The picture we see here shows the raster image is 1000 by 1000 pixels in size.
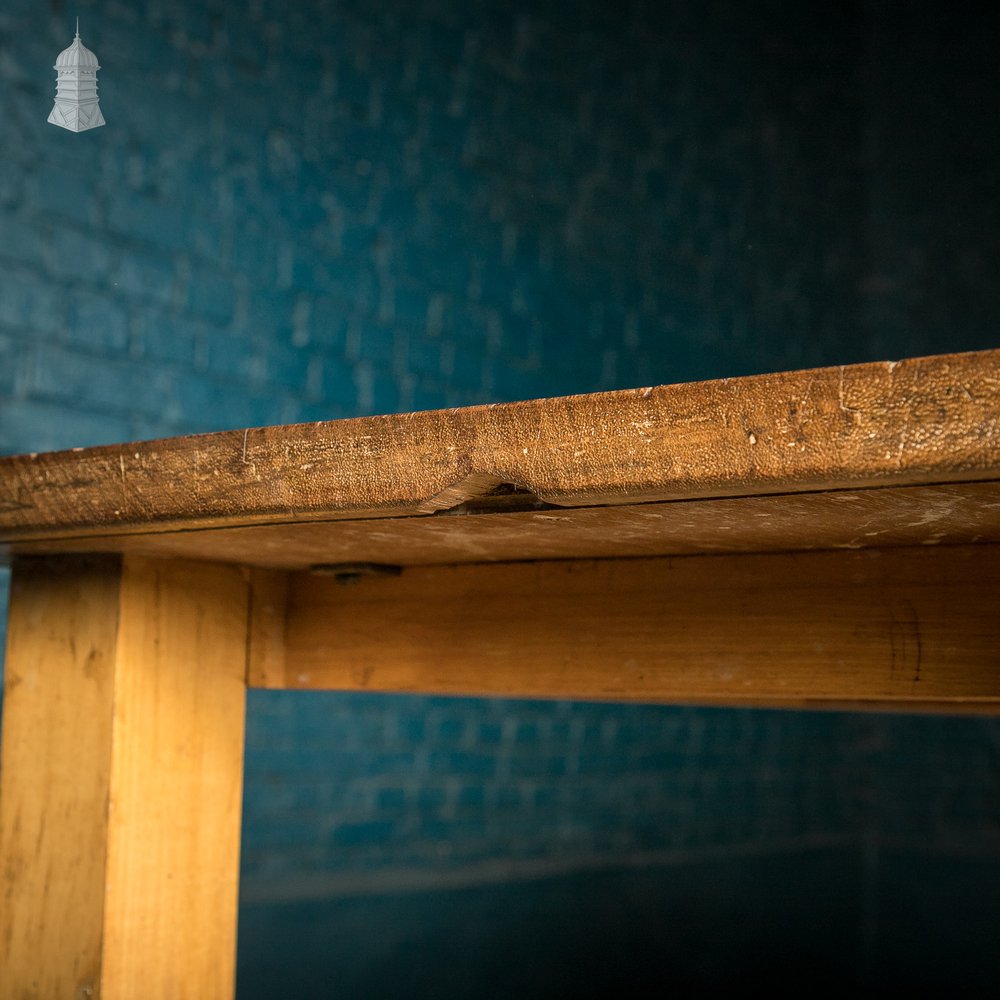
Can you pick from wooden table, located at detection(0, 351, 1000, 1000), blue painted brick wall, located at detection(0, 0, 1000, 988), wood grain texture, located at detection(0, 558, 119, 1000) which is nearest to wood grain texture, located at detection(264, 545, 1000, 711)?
wooden table, located at detection(0, 351, 1000, 1000)

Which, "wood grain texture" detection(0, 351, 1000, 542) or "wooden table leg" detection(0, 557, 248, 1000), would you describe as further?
"wooden table leg" detection(0, 557, 248, 1000)

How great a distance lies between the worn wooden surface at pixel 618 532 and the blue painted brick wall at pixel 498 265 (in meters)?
1.66

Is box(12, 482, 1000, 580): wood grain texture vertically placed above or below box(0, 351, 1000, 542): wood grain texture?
below

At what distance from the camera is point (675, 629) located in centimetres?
83

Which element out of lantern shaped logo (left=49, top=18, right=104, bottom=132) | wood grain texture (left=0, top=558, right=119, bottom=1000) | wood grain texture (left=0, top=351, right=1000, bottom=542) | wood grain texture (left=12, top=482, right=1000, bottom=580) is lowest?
wood grain texture (left=0, top=558, right=119, bottom=1000)

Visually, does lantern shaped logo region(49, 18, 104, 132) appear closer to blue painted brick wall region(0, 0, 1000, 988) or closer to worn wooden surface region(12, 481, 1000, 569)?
blue painted brick wall region(0, 0, 1000, 988)

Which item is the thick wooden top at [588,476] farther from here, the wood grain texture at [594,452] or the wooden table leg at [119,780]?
the wooden table leg at [119,780]

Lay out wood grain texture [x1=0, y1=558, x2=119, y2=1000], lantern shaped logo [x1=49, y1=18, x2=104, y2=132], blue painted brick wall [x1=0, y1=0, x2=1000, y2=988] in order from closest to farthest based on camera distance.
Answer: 1. wood grain texture [x1=0, y1=558, x2=119, y2=1000]
2. lantern shaped logo [x1=49, y1=18, x2=104, y2=132]
3. blue painted brick wall [x1=0, y1=0, x2=1000, y2=988]

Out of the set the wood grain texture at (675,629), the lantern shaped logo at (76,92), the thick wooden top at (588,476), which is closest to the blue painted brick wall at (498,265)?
the lantern shaped logo at (76,92)

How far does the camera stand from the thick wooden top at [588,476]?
501mm

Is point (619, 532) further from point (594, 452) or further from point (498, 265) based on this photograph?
point (498, 265)

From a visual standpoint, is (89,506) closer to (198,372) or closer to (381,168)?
(198,372)

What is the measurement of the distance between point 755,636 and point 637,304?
3291mm

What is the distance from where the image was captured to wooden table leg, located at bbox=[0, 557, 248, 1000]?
0.89 metres
